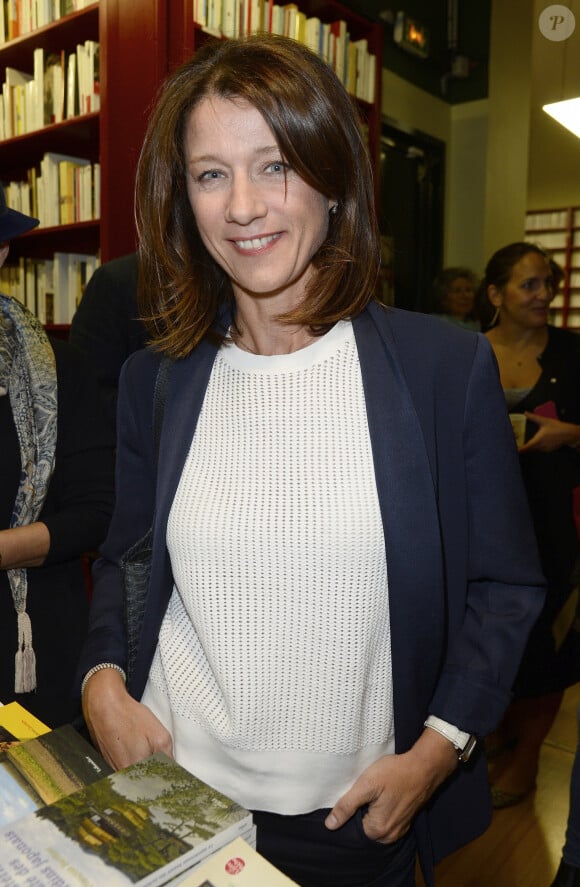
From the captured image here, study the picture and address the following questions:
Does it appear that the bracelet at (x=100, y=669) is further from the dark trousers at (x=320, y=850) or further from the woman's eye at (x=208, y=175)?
the woman's eye at (x=208, y=175)

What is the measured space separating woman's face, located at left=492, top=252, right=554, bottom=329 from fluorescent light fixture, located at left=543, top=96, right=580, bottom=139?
0.45 metres

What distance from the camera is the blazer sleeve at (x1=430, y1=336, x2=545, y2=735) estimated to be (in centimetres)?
95

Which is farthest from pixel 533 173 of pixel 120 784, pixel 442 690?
pixel 120 784

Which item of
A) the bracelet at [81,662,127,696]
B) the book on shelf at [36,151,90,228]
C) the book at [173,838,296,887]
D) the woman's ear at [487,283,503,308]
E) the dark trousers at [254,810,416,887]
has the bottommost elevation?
the dark trousers at [254,810,416,887]

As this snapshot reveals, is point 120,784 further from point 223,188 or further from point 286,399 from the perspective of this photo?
point 223,188

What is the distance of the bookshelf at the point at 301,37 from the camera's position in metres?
2.92

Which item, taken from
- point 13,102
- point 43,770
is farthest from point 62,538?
point 13,102

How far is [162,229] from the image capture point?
1.15m

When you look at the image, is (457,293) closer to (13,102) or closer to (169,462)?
(13,102)

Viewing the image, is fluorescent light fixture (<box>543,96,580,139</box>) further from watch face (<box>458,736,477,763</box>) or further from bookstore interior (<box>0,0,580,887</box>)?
watch face (<box>458,736,477,763</box>)

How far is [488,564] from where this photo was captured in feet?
3.22

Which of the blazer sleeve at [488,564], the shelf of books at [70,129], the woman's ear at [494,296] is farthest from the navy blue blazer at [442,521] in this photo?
the shelf of books at [70,129]

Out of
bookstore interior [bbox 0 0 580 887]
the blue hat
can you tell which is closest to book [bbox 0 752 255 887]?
bookstore interior [bbox 0 0 580 887]

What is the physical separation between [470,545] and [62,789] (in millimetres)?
589
